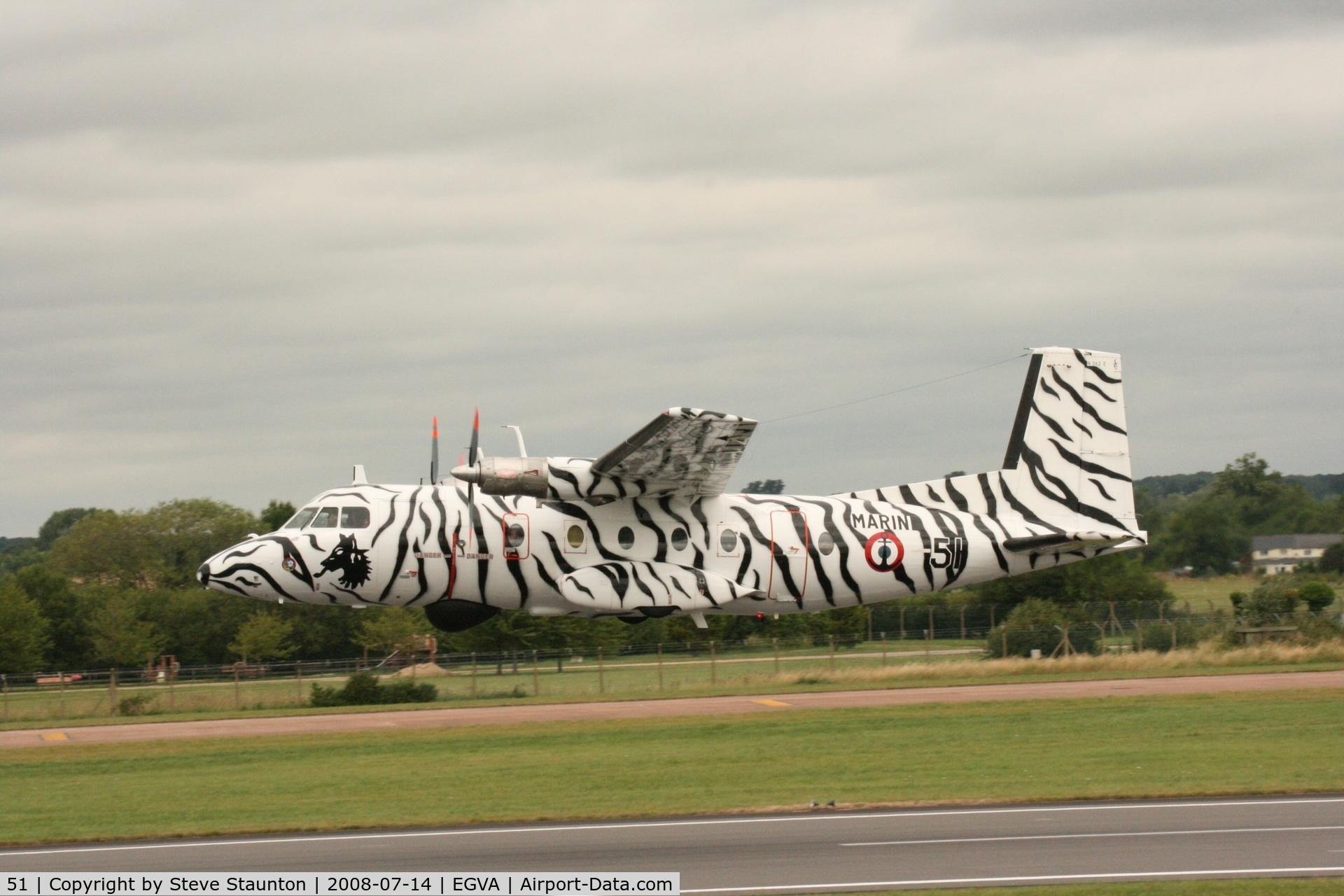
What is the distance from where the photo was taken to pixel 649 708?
29172mm

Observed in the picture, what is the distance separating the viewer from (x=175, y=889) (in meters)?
12.4

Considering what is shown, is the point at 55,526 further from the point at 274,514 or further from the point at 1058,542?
the point at 1058,542

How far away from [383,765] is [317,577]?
5.14m

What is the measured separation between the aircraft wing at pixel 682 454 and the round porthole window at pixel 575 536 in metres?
1.30

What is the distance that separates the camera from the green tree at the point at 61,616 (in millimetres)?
48469

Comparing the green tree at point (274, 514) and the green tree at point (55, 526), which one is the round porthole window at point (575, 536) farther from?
the green tree at point (55, 526)

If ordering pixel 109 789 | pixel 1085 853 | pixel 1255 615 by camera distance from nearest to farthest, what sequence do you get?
1. pixel 1085 853
2. pixel 109 789
3. pixel 1255 615

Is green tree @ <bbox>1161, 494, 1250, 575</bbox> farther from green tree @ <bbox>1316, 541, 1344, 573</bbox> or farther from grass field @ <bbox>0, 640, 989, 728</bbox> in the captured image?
grass field @ <bbox>0, 640, 989, 728</bbox>

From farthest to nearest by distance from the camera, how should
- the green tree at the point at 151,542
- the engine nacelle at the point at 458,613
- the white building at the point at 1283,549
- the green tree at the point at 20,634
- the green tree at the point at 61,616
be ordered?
the white building at the point at 1283,549 < the green tree at the point at 151,542 < the green tree at the point at 61,616 < the green tree at the point at 20,634 < the engine nacelle at the point at 458,613

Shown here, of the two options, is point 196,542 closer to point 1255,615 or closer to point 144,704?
point 144,704

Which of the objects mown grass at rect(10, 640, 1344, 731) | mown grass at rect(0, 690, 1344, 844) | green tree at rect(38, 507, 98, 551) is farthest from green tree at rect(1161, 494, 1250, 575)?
green tree at rect(38, 507, 98, 551)

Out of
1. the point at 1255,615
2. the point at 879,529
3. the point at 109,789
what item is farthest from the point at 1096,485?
the point at 109,789

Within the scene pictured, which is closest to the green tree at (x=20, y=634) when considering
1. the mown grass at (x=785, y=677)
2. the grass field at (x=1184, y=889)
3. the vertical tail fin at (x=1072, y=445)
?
the mown grass at (x=785, y=677)

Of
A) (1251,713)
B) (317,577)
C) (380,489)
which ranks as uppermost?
(380,489)
